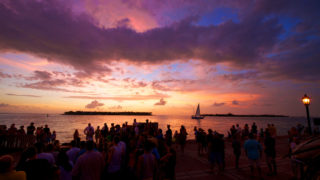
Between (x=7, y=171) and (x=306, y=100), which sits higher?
(x=306, y=100)

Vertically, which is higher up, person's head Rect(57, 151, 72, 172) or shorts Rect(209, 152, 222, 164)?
person's head Rect(57, 151, 72, 172)

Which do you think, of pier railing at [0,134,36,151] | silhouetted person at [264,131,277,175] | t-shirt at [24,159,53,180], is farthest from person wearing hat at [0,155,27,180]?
pier railing at [0,134,36,151]

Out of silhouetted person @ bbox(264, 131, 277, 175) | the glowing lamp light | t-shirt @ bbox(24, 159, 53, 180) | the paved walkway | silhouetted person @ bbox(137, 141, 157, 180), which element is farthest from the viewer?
the glowing lamp light

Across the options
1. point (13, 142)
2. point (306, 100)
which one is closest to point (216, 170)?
point (306, 100)

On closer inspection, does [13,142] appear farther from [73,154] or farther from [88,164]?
[88,164]

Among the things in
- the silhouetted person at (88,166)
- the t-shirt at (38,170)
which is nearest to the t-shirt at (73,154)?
the silhouetted person at (88,166)

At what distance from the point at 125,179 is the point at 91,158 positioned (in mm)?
1516

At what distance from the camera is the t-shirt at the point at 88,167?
3.70 meters

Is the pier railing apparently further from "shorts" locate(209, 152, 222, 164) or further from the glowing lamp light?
the glowing lamp light

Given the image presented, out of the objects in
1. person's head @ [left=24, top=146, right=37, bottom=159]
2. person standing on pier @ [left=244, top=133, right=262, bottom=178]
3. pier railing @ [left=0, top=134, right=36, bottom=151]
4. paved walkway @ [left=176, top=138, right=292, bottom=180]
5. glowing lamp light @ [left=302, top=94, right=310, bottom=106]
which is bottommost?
paved walkway @ [left=176, top=138, right=292, bottom=180]

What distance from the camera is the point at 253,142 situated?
654 centimetres

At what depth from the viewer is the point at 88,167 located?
12.2ft

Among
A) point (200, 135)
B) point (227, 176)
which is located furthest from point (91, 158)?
point (200, 135)

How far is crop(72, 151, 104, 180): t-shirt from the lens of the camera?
146 inches
